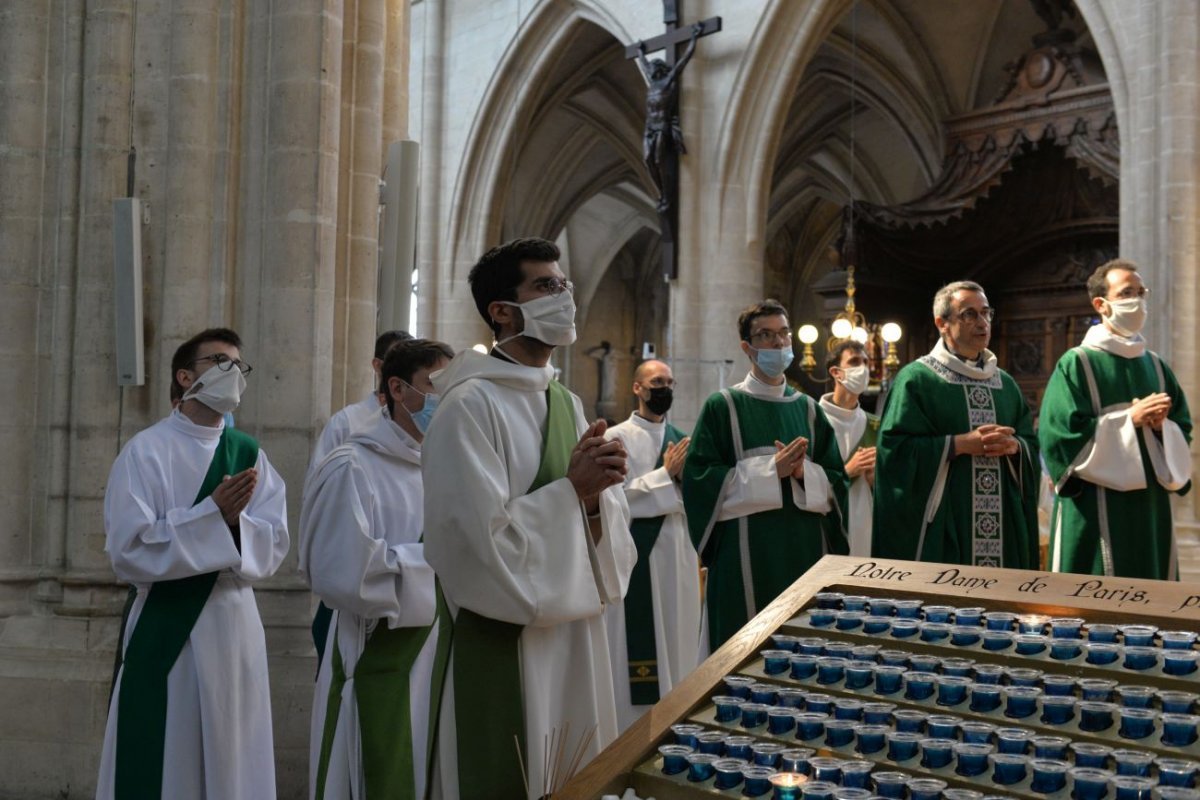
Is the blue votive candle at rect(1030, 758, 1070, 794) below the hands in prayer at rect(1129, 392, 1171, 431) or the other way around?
below

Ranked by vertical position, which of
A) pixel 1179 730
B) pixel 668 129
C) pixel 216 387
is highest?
pixel 668 129

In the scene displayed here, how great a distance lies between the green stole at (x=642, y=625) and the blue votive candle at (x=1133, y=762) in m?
3.95

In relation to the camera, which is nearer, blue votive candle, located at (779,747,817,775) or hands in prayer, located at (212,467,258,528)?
blue votive candle, located at (779,747,817,775)

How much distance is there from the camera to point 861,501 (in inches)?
289

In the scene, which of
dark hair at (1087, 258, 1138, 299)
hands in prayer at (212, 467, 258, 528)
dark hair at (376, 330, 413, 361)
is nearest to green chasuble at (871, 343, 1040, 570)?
dark hair at (1087, 258, 1138, 299)

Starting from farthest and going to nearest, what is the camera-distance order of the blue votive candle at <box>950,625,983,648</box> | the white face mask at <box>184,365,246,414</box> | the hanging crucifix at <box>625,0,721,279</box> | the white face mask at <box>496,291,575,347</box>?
1. the hanging crucifix at <box>625,0,721,279</box>
2. the white face mask at <box>184,365,246,414</box>
3. the white face mask at <box>496,291,575,347</box>
4. the blue votive candle at <box>950,625,983,648</box>

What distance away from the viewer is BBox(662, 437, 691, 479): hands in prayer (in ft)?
19.3

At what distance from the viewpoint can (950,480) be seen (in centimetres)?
512

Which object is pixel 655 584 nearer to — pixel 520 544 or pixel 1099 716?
pixel 520 544

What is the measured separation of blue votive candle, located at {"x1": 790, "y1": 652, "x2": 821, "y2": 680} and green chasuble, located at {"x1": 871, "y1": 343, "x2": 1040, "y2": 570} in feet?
8.96

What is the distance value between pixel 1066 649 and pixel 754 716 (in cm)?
56

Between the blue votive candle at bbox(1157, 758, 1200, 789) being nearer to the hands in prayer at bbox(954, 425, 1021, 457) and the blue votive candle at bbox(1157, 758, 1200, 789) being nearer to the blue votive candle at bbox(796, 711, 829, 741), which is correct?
the blue votive candle at bbox(796, 711, 829, 741)

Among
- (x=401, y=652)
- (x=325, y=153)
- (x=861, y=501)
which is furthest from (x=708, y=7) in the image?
(x=401, y=652)

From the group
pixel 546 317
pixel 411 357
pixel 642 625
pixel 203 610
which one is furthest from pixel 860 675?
pixel 642 625
